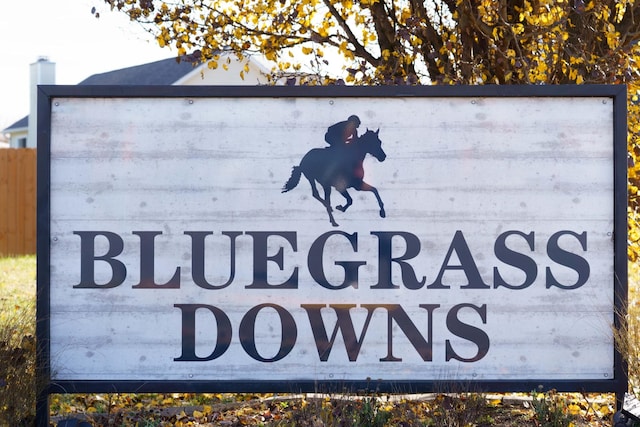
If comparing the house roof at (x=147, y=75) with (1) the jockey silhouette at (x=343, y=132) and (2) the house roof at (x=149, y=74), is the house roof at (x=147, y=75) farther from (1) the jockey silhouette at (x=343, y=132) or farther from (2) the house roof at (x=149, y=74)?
(1) the jockey silhouette at (x=343, y=132)

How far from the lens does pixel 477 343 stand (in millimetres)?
4547

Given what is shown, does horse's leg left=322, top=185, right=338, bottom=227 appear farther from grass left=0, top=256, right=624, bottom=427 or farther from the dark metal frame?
grass left=0, top=256, right=624, bottom=427

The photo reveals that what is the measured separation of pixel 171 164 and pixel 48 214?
28.9 inches

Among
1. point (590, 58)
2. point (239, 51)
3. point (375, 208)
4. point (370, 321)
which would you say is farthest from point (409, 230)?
point (239, 51)

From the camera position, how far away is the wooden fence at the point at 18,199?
1841 cm

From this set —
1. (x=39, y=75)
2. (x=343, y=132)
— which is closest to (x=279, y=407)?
(x=343, y=132)

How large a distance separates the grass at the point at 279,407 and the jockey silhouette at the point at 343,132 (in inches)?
56.0

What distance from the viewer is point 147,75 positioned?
2678cm

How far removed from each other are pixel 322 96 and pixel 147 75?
917 inches

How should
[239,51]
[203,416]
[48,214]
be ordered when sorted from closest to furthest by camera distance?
[48,214] → [203,416] → [239,51]

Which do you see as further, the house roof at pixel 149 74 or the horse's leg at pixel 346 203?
the house roof at pixel 149 74

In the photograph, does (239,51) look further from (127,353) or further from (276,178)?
(127,353)

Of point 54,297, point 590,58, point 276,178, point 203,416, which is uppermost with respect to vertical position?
point 590,58

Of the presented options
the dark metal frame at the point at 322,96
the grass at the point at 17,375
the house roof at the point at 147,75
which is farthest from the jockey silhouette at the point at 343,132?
the house roof at the point at 147,75
